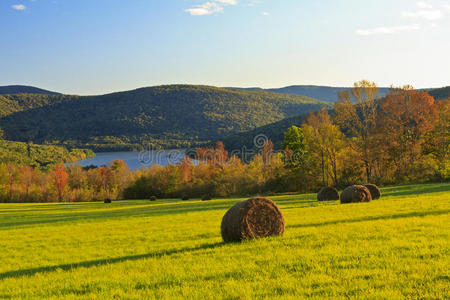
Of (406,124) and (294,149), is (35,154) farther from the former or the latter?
(406,124)

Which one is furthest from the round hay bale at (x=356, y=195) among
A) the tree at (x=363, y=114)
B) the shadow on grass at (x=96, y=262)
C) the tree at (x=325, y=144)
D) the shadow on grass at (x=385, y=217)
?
the tree at (x=325, y=144)

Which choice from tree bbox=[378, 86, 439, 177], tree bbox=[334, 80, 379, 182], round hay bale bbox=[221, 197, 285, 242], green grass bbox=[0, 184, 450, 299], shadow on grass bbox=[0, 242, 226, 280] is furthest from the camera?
tree bbox=[334, 80, 379, 182]

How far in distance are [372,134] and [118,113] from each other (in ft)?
557

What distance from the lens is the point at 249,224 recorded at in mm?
11148

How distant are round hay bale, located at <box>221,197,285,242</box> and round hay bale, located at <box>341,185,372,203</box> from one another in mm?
13034

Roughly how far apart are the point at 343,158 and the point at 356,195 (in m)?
31.5

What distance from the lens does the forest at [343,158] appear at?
149 ft

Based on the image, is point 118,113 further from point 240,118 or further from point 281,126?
point 281,126

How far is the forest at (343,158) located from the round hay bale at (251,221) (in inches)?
1459

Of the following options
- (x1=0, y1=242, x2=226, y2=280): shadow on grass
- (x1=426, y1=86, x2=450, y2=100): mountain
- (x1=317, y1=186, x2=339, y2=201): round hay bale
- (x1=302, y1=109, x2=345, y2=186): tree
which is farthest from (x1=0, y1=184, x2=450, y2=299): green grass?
(x1=426, y1=86, x2=450, y2=100): mountain

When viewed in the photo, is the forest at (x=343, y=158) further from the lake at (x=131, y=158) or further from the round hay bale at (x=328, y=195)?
the lake at (x=131, y=158)

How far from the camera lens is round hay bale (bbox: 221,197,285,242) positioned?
1105cm

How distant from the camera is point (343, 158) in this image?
52844 millimetres

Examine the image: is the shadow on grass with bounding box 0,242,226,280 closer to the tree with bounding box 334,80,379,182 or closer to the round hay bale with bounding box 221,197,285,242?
the round hay bale with bounding box 221,197,285,242
